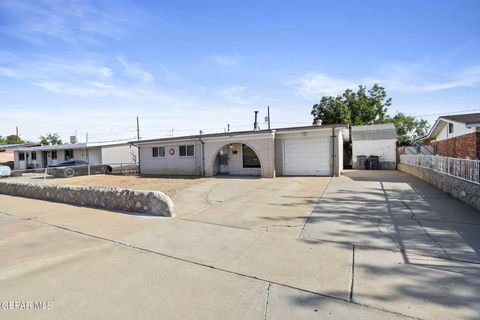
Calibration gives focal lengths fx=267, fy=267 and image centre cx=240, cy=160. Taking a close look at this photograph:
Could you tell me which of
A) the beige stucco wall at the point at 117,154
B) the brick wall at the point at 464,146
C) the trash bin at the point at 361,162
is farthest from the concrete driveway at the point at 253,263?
the beige stucco wall at the point at 117,154

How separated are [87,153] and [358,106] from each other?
99.3 ft

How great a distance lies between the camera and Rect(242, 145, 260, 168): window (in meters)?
16.4

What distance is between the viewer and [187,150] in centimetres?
1814

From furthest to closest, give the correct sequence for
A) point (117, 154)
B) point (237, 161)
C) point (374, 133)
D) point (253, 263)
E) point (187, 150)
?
point (117, 154), point (374, 133), point (187, 150), point (237, 161), point (253, 263)

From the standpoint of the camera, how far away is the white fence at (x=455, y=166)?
7066 millimetres

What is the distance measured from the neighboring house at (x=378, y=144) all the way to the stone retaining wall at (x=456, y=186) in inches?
385

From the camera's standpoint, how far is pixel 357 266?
12.4ft

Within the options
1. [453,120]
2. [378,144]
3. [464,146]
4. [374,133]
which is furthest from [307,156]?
[453,120]

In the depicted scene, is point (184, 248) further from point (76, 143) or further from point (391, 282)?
point (76, 143)

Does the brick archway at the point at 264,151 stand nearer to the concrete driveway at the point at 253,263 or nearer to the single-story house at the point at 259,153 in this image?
the single-story house at the point at 259,153

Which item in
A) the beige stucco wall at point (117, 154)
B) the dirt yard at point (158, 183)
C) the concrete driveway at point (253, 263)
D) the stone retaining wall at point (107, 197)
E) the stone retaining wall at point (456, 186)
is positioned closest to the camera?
the concrete driveway at point (253, 263)

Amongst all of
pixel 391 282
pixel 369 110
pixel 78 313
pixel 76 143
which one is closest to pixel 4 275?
pixel 78 313

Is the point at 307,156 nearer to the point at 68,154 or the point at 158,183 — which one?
the point at 158,183

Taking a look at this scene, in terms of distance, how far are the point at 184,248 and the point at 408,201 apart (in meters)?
6.42
